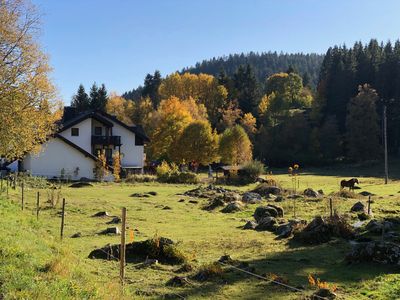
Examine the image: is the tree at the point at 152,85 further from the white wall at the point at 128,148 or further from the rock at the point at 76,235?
the rock at the point at 76,235

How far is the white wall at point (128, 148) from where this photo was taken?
7069cm

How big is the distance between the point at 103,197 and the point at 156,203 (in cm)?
582

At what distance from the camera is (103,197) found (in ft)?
128

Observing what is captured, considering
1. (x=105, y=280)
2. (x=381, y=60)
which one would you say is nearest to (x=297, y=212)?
(x=105, y=280)

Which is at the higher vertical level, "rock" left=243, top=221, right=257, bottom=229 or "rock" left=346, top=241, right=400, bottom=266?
"rock" left=346, top=241, right=400, bottom=266

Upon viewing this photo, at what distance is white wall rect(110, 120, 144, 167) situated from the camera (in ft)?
232

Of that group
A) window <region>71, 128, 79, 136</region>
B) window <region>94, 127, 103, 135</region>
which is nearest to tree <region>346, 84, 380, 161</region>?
window <region>94, 127, 103, 135</region>

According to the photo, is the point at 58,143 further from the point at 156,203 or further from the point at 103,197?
the point at 156,203

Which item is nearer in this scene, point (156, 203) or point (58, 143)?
point (156, 203)

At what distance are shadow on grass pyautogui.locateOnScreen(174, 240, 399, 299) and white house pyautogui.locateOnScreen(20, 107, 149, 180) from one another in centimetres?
4318

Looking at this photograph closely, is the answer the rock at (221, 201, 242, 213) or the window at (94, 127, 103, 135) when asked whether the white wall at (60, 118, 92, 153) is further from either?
the rock at (221, 201, 242, 213)

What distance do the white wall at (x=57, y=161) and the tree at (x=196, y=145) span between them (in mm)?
20534

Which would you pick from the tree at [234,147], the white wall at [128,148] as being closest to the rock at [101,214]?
the white wall at [128,148]

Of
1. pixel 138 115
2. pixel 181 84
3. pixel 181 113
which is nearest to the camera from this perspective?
pixel 181 113
